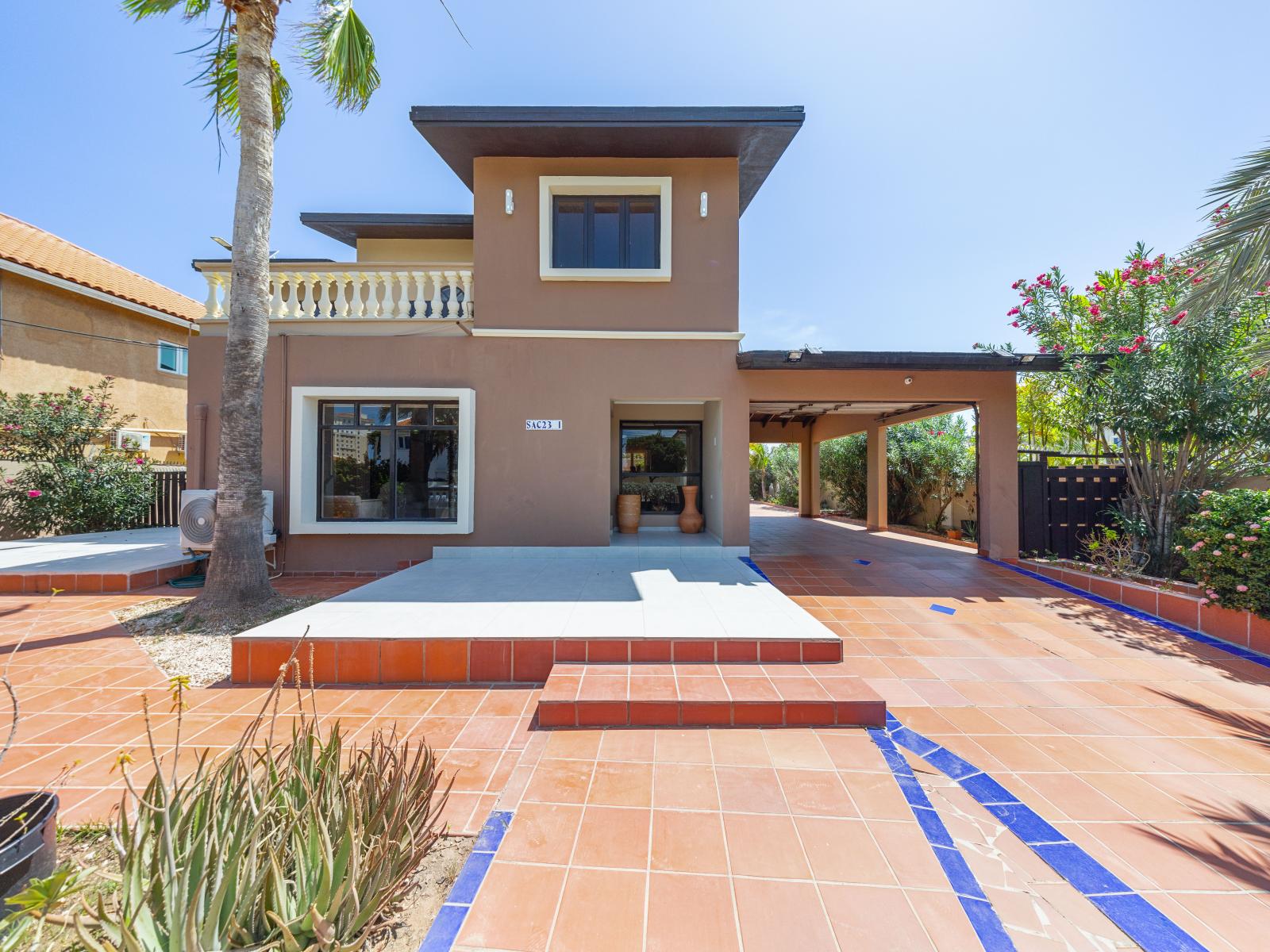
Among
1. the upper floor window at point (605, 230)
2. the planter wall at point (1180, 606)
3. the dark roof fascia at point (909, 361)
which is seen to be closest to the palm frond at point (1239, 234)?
the dark roof fascia at point (909, 361)

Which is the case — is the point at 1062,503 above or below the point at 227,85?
below

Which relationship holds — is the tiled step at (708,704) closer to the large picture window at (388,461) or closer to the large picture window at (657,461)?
the large picture window at (388,461)

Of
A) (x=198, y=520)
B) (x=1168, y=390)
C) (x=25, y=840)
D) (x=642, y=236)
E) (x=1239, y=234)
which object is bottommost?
(x=25, y=840)

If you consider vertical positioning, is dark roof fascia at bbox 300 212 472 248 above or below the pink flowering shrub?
above

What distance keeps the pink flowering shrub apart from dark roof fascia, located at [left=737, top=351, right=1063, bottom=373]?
290 cm

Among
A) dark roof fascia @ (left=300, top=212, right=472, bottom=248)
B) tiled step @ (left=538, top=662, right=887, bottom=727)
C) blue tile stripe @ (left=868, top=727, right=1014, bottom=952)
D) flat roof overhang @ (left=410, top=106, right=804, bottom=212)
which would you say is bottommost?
blue tile stripe @ (left=868, top=727, right=1014, bottom=952)

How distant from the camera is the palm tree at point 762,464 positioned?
77.6 feet

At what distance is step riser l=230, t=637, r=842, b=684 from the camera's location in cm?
407

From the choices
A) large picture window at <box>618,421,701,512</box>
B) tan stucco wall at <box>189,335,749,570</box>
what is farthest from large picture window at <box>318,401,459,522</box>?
large picture window at <box>618,421,701,512</box>

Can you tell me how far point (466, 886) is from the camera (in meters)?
2.00

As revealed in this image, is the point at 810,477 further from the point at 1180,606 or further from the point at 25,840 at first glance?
the point at 25,840

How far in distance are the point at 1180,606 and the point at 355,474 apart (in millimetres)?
11591

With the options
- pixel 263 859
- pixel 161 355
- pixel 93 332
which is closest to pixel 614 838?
pixel 263 859

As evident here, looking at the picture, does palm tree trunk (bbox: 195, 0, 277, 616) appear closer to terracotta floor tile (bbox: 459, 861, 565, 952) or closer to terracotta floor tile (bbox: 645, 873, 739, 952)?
terracotta floor tile (bbox: 459, 861, 565, 952)
